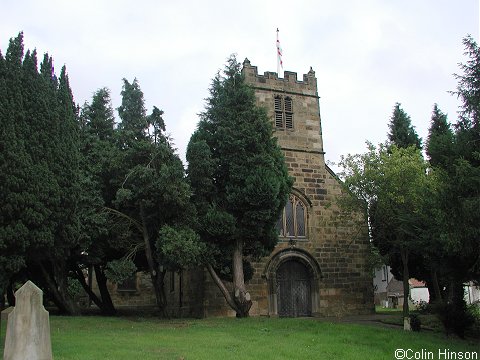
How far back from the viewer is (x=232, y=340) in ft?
45.6

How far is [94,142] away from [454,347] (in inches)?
636

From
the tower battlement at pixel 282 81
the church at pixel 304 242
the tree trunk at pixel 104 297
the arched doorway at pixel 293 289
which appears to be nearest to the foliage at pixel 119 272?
the church at pixel 304 242

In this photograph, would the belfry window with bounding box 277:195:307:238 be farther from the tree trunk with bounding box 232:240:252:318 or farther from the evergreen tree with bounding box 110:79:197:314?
the evergreen tree with bounding box 110:79:197:314

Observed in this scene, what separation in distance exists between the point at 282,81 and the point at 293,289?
10425 mm

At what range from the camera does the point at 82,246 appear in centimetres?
2009

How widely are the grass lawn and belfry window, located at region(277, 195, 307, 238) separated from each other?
22.3ft

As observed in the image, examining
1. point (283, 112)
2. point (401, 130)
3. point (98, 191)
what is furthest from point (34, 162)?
point (401, 130)

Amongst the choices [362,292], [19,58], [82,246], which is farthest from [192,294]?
[19,58]

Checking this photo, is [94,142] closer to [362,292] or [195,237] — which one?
[195,237]

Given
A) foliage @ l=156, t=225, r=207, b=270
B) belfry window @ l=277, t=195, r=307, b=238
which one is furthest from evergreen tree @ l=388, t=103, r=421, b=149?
foliage @ l=156, t=225, r=207, b=270

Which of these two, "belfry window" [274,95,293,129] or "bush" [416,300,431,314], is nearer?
"bush" [416,300,431,314]

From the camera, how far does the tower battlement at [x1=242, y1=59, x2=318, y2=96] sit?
25953 mm

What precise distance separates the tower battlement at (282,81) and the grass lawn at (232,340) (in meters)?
12.4

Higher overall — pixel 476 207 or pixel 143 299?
pixel 476 207
